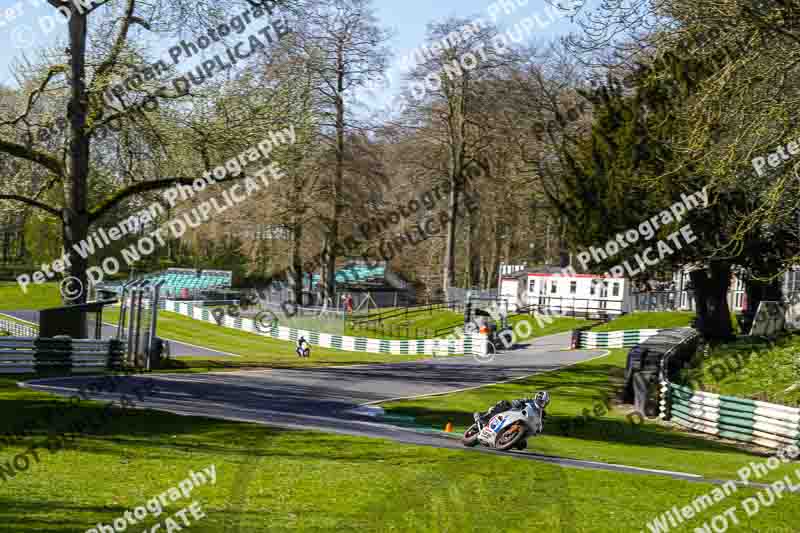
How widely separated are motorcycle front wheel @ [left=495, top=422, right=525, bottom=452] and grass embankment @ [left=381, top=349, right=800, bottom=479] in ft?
5.25

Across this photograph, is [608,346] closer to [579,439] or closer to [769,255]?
[769,255]

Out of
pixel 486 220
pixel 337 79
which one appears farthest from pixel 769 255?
pixel 486 220

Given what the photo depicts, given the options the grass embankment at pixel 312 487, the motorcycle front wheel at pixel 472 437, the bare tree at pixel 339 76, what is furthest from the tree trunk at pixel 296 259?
the motorcycle front wheel at pixel 472 437

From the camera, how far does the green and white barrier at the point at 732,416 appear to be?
17.0m

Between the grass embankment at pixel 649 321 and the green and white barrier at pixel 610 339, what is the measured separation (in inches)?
91.3

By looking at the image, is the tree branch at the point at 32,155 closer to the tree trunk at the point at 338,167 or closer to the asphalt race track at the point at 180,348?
the asphalt race track at the point at 180,348

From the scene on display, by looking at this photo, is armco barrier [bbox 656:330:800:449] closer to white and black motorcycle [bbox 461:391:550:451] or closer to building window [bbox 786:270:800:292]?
white and black motorcycle [bbox 461:391:550:451]

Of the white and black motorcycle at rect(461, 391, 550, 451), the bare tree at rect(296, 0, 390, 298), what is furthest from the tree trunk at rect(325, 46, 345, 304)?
the white and black motorcycle at rect(461, 391, 550, 451)

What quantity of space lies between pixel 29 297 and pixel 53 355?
41758 mm

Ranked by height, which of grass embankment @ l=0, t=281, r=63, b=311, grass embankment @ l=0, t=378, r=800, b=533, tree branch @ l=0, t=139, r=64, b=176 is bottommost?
grass embankment @ l=0, t=378, r=800, b=533

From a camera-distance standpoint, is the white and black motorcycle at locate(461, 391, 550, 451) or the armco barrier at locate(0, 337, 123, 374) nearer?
the white and black motorcycle at locate(461, 391, 550, 451)

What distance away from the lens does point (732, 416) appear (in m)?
18.7

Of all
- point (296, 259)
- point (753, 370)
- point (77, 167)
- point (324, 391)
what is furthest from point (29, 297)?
point (753, 370)

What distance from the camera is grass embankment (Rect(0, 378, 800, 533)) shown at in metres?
7.63
